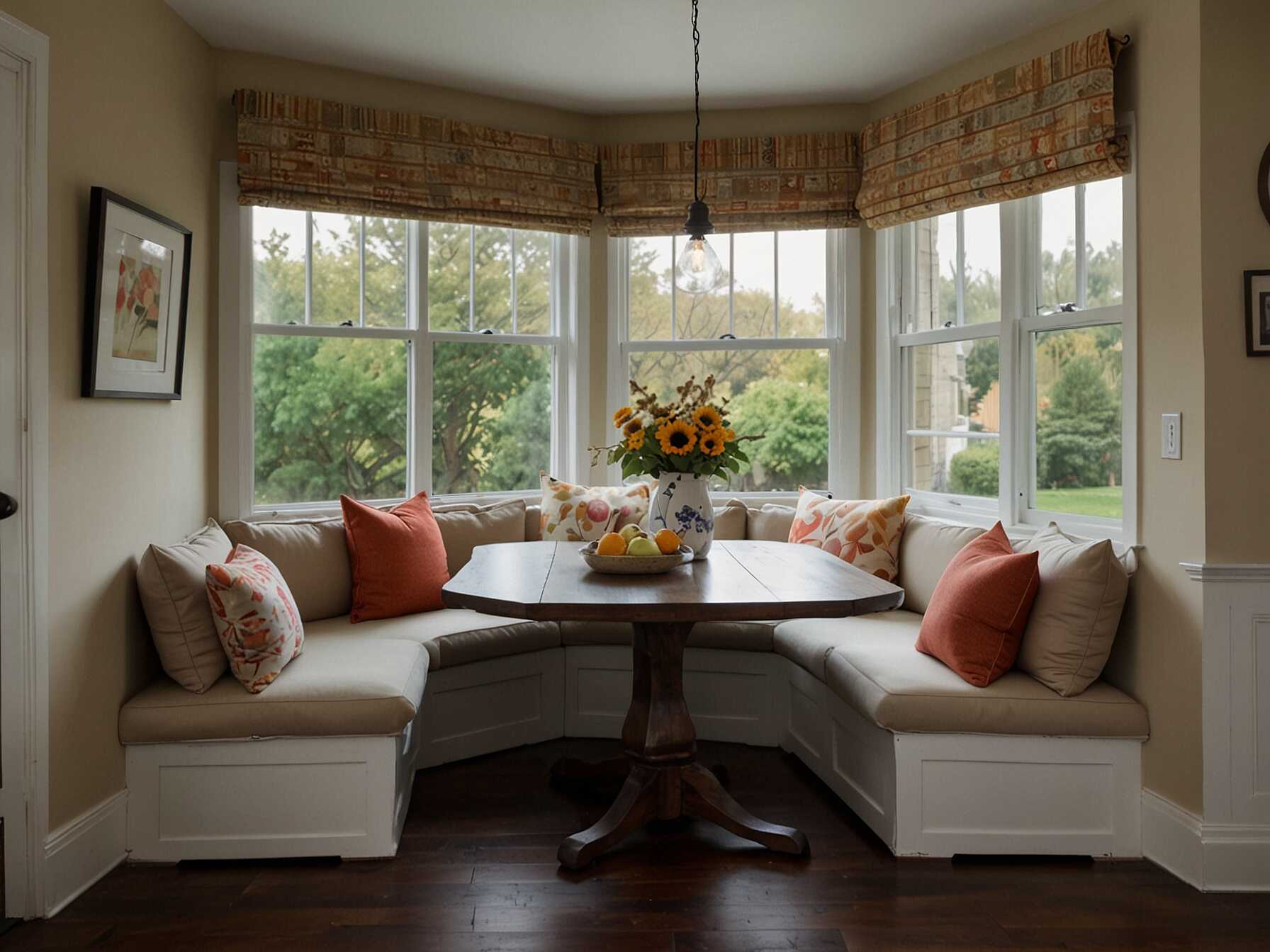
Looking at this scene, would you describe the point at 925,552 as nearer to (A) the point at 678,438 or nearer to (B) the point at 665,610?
(A) the point at 678,438

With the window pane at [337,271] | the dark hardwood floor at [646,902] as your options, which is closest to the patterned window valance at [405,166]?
the window pane at [337,271]

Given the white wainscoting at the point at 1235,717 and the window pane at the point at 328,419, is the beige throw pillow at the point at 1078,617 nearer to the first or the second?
the white wainscoting at the point at 1235,717

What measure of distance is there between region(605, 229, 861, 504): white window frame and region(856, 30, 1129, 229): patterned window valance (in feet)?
1.06

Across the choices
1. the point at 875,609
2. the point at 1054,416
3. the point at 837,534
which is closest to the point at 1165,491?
the point at 1054,416

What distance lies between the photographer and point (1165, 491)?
2.85 m

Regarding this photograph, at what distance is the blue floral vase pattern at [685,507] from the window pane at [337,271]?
1714 mm

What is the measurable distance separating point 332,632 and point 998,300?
276 cm

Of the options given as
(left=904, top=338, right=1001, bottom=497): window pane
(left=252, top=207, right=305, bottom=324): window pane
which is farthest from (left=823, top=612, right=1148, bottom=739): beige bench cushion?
(left=252, top=207, right=305, bottom=324): window pane

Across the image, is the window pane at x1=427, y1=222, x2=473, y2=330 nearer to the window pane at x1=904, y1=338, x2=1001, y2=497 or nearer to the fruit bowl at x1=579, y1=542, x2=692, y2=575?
the fruit bowl at x1=579, y1=542, x2=692, y2=575

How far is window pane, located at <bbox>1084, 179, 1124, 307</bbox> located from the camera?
3188 mm

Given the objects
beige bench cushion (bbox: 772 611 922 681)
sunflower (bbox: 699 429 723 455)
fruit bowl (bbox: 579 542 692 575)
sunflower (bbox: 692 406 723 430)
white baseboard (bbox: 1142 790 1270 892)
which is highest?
sunflower (bbox: 692 406 723 430)

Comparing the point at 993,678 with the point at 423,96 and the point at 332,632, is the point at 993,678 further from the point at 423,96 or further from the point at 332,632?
the point at 423,96

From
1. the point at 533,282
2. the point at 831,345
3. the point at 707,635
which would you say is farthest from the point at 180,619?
the point at 831,345

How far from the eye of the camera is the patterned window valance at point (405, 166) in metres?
3.72
